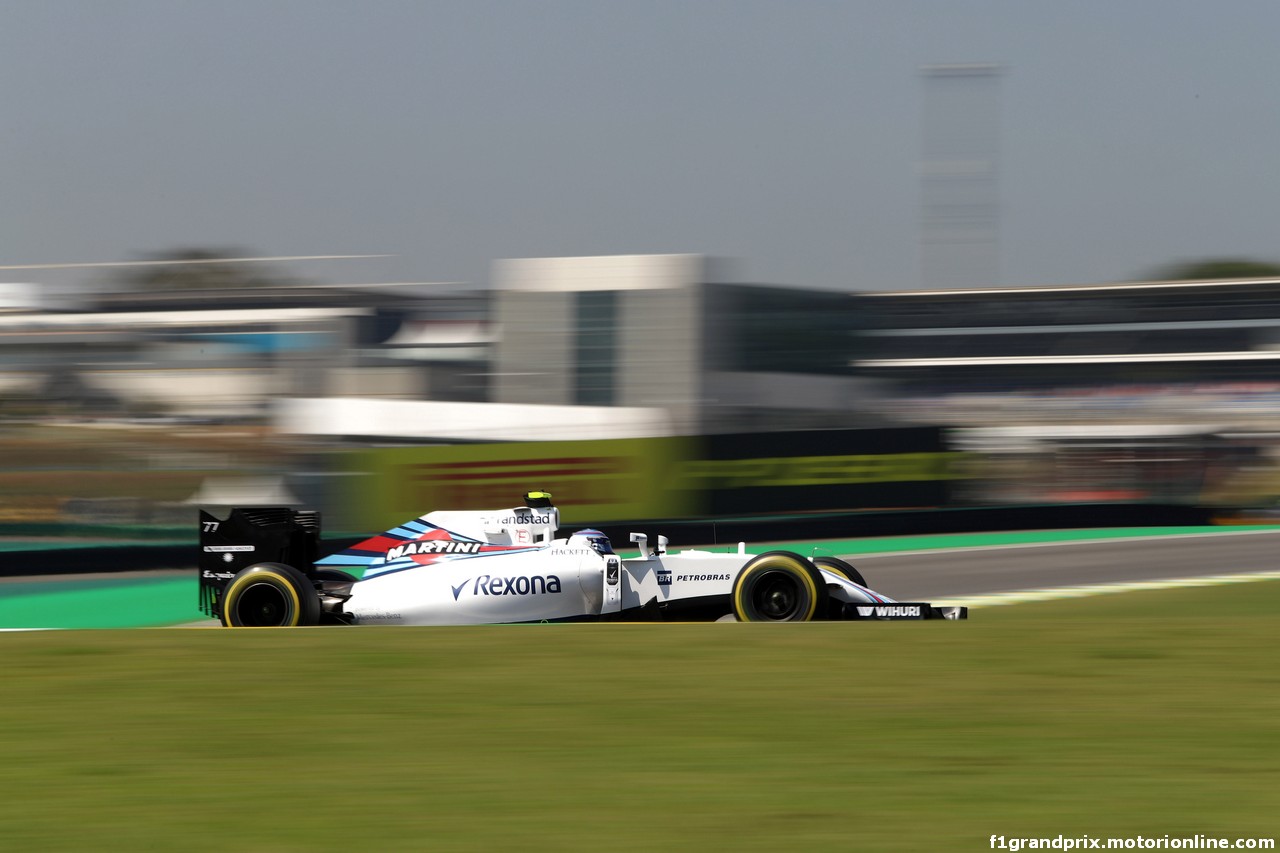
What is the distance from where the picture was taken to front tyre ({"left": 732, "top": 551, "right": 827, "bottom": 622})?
9375 millimetres

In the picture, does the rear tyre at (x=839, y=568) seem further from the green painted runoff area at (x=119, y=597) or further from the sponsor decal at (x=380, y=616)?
the sponsor decal at (x=380, y=616)

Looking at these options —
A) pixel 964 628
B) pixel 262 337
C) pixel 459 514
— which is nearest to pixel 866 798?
pixel 964 628

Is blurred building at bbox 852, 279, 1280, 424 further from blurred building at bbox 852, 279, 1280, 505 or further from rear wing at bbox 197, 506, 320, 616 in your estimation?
rear wing at bbox 197, 506, 320, 616

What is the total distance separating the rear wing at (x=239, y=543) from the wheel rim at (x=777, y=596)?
11.1 feet

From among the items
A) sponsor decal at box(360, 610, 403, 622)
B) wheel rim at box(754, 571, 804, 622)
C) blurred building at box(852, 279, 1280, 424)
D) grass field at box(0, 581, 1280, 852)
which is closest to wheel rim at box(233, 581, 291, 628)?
sponsor decal at box(360, 610, 403, 622)

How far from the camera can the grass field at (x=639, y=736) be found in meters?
4.77

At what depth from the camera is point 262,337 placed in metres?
24.5

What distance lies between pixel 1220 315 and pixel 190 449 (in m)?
43.4

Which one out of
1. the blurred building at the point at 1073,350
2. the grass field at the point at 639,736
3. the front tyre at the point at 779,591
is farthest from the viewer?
the blurred building at the point at 1073,350

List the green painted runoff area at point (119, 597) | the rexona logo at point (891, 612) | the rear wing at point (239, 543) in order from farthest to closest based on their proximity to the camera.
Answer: the green painted runoff area at point (119, 597) < the rear wing at point (239, 543) < the rexona logo at point (891, 612)

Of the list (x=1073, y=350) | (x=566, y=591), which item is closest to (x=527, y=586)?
(x=566, y=591)

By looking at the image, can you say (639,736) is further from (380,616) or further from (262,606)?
(262,606)

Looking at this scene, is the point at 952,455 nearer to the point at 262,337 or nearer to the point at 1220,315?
the point at 262,337

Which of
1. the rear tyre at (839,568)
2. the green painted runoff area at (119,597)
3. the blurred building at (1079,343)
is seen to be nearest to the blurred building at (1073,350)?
the blurred building at (1079,343)
